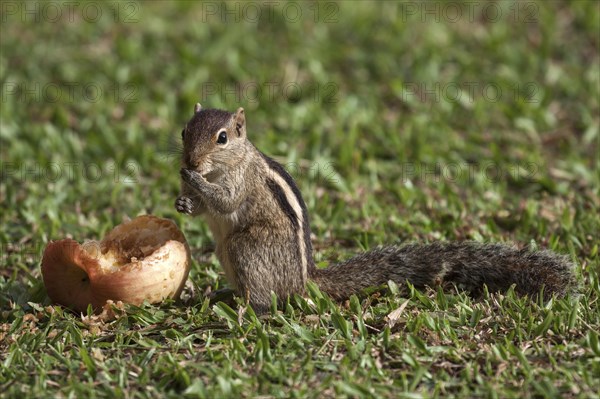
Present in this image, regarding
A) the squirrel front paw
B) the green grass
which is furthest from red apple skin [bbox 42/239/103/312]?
the squirrel front paw

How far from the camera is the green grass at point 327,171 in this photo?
4.80 metres

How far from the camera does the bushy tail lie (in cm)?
550

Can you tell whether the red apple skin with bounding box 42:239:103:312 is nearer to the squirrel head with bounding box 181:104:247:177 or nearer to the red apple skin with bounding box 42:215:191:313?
the red apple skin with bounding box 42:215:191:313

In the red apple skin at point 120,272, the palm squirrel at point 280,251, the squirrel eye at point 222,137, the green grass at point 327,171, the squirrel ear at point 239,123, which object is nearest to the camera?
the green grass at point 327,171

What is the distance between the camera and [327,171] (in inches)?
321

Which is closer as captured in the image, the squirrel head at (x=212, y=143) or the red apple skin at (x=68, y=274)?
the red apple skin at (x=68, y=274)

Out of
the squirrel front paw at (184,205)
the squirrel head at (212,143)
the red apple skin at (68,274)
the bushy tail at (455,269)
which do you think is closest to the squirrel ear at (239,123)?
the squirrel head at (212,143)

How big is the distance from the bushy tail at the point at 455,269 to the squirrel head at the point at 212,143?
0.92 metres

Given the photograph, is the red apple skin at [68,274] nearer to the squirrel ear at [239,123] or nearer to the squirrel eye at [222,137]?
the squirrel eye at [222,137]

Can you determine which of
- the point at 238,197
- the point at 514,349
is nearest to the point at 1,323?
the point at 238,197

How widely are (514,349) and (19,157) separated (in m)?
5.32

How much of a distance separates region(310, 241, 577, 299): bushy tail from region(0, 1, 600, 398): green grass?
0.42 feet

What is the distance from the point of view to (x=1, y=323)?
18.3ft

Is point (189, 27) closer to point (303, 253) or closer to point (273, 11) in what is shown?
point (273, 11)
